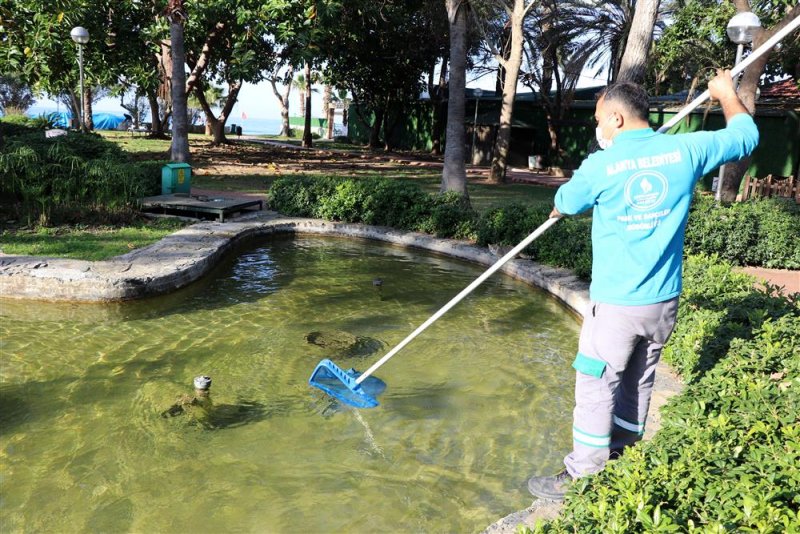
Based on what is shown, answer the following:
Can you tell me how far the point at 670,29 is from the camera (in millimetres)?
17344

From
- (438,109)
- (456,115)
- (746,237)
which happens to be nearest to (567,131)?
(438,109)

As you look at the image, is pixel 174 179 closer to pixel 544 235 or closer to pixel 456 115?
pixel 456 115

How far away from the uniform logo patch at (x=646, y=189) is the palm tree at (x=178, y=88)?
554 inches

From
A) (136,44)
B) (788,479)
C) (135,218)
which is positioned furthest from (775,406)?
(136,44)

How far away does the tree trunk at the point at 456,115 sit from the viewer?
42.2ft

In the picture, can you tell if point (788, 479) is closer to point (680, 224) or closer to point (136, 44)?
point (680, 224)

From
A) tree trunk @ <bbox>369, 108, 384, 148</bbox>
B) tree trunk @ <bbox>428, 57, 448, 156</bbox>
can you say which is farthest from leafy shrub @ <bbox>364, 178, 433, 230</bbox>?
tree trunk @ <bbox>369, 108, 384, 148</bbox>

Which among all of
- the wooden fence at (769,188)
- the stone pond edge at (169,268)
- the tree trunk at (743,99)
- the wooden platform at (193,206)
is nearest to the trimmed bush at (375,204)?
the stone pond edge at (169,268)

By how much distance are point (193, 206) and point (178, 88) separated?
20.6 feet

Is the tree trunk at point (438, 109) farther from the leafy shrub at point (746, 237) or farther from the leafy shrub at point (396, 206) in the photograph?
the leafy shrub at point (746, 237)

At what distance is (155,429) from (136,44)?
1639 centimetres

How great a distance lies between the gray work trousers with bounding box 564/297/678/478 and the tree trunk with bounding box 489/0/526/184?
1569 centimetres

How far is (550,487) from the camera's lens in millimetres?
3648

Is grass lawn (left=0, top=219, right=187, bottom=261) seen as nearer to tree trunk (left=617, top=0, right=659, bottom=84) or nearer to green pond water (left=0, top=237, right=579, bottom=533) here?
green pond water (left=0, top=237, right=579, bottom=533)
